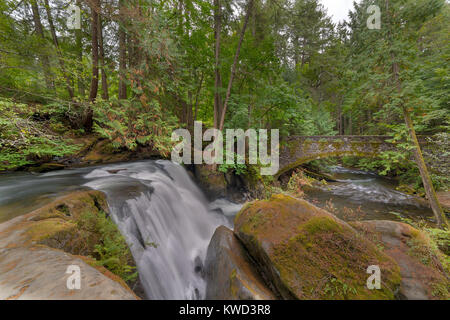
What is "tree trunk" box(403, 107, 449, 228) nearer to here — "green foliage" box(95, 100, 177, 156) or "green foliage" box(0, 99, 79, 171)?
"green foliage" box(95, 100, 177, 156)

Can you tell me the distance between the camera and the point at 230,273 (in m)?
2.89

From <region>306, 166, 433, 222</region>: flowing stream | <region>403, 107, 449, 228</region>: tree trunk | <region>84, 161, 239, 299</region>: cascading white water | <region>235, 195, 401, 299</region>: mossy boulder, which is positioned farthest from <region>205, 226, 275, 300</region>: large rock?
<region>403, 107, 449, 228</region>: tree trunk

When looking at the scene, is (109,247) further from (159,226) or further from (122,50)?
(122,50)

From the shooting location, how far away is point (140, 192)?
4.39m

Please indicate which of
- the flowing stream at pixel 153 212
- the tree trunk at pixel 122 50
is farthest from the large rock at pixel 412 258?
the tree trunk at pixel 122 50

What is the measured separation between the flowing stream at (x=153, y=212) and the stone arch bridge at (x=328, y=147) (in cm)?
391

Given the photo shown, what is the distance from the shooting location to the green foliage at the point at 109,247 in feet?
7.77

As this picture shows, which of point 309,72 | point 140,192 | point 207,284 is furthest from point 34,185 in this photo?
point 309,72

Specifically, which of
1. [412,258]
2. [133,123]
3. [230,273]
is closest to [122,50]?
[133,123]

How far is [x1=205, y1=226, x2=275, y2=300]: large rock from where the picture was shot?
2513 mm

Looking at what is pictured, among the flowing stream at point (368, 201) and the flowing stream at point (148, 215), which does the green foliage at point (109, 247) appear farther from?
the flowing stream at point (368, 201)

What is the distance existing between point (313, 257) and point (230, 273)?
1445mm

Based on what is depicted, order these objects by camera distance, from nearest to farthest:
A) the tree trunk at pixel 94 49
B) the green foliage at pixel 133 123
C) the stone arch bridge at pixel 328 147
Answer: the green foliage at pixel 133 123 < the tree trunk at pixel 94 49 < the stone arch bridge at pixel 328 147

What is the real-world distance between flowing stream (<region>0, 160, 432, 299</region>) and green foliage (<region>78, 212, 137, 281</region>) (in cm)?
45
